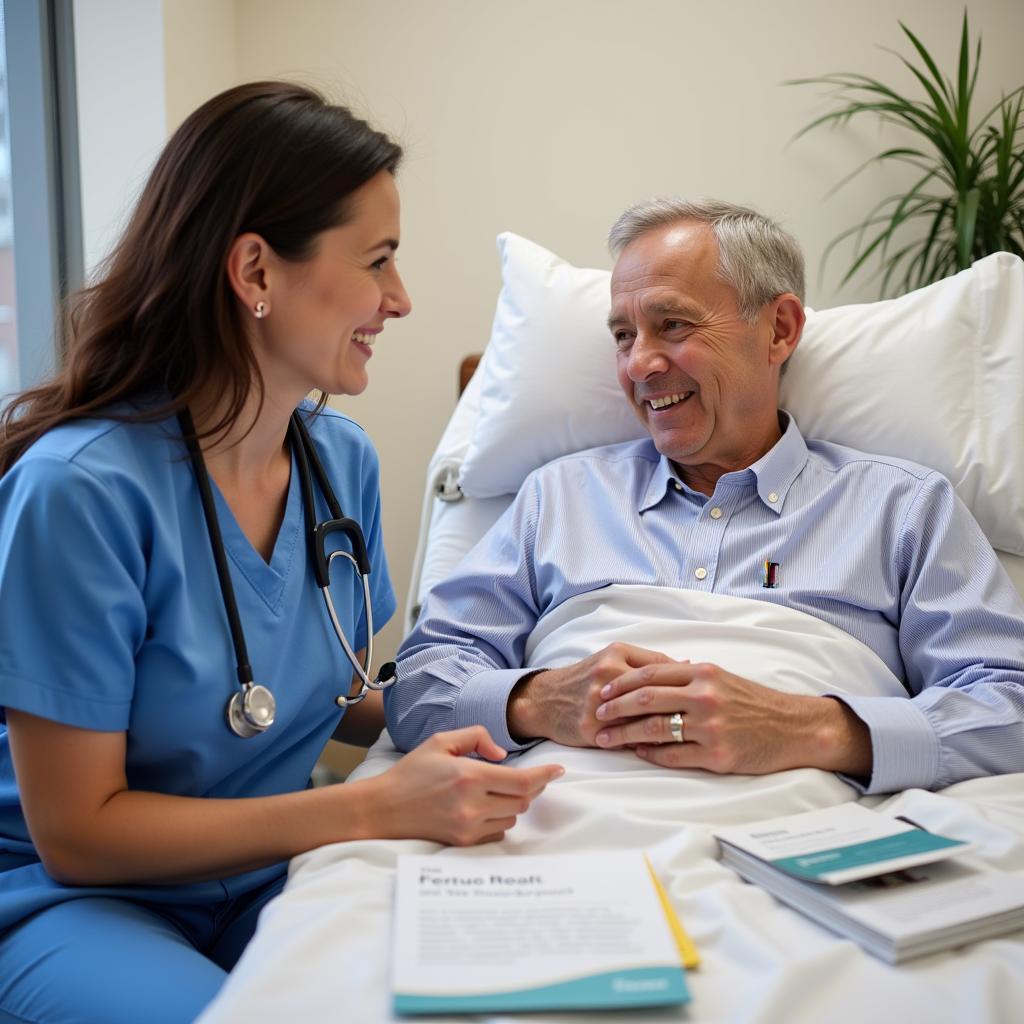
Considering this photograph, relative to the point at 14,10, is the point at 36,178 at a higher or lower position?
lower

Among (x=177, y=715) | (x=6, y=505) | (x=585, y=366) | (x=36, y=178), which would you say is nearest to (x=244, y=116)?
(x=6, y=505)

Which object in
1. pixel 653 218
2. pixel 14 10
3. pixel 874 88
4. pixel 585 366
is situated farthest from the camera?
pixel 874 88

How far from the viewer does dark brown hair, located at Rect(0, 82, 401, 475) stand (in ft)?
3.44

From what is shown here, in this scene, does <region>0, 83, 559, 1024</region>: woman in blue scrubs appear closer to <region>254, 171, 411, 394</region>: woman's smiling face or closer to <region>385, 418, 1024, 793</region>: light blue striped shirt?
<region>254, 171, 411, 394</region>: woman's smiling face

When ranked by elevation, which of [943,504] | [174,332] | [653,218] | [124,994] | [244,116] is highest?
[244,116]

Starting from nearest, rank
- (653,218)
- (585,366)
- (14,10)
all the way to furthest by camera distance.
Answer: (653,218)
(585,366)
(14,10)

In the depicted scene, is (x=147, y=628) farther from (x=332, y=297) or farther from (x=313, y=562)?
(x=332, y=297)

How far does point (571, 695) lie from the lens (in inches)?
48.0

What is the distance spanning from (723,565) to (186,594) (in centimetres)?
72

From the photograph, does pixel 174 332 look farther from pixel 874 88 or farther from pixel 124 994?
pixel 874 88

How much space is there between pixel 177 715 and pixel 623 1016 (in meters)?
0.52

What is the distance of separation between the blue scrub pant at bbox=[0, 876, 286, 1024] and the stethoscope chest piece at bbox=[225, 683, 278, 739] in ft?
0.66

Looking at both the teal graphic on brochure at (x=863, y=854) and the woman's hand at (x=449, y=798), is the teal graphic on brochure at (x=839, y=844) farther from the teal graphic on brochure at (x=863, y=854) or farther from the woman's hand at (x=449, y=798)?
the woman's hand at (x=449, y=798)

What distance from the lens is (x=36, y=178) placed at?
1901mm
